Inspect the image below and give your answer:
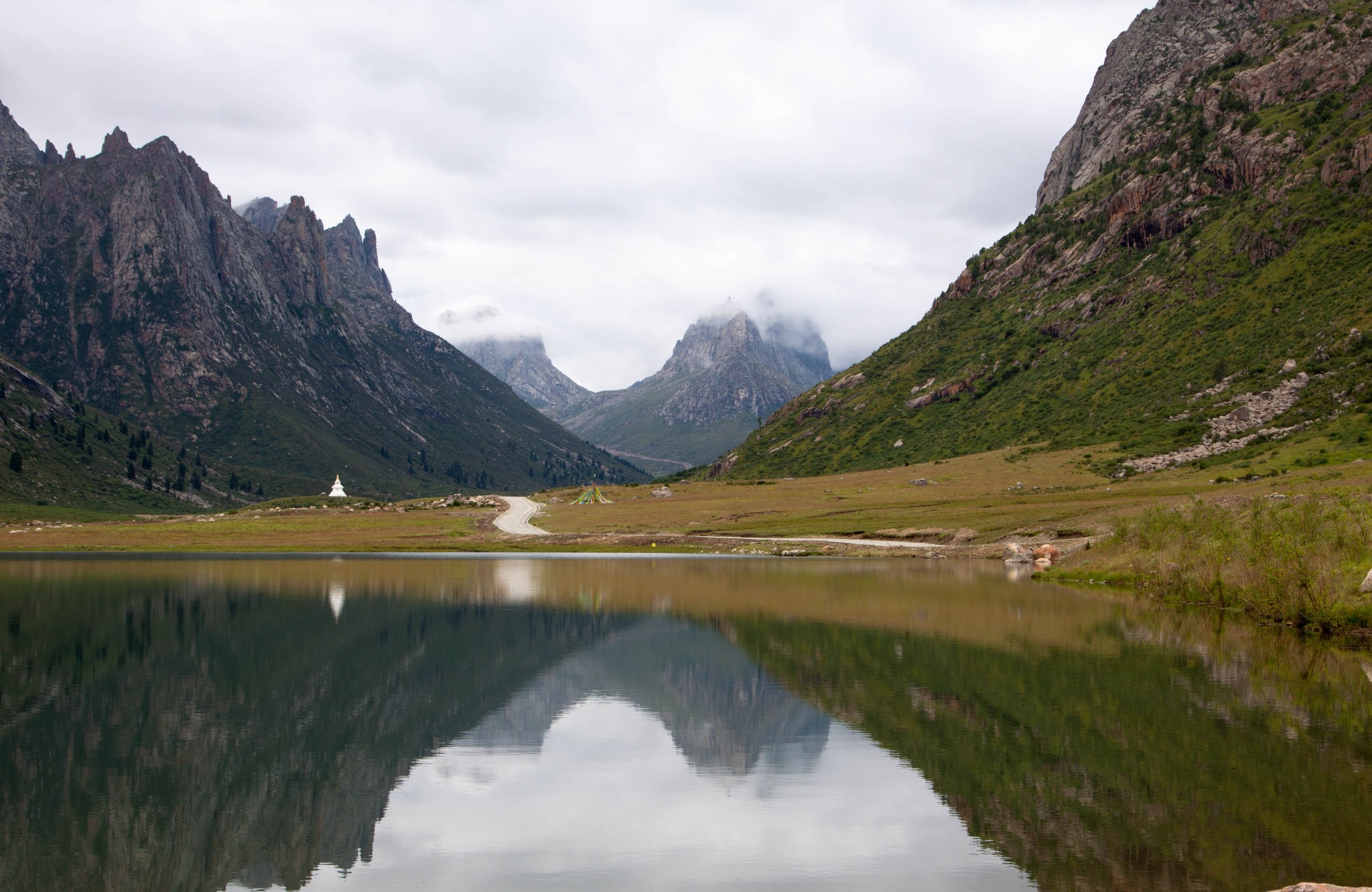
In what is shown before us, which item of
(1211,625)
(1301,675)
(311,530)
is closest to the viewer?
(1301,675)

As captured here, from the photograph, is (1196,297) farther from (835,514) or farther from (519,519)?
(519,519)

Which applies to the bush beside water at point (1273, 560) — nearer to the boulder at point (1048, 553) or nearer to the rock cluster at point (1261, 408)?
the boulder at point (1048, 553)

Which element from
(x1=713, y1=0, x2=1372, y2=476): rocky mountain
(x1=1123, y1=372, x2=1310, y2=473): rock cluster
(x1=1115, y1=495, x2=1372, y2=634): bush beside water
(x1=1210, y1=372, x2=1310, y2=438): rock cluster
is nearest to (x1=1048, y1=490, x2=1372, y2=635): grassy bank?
(x1=1115, y1=495, x2=1372, y2=634): bush beside water

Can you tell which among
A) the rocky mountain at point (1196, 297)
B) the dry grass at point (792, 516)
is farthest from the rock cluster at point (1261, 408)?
the dry grass at point (792, 516)

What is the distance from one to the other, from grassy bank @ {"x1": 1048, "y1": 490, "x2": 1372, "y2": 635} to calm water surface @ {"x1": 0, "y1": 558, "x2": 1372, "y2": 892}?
2.58m

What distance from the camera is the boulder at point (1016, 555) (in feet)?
266

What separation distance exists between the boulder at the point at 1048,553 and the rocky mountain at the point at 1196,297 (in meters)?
41.7

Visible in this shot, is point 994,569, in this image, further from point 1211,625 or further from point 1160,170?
point 1160,170

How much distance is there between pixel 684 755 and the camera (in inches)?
926

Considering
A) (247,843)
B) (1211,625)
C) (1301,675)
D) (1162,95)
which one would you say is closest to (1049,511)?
(1211,625)

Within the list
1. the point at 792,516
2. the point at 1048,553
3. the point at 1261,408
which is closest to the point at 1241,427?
the point at 1261,408

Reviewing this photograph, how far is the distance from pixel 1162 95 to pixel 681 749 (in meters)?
213

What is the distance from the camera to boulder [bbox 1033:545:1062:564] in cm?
7825

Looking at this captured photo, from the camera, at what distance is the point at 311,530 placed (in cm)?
13200
